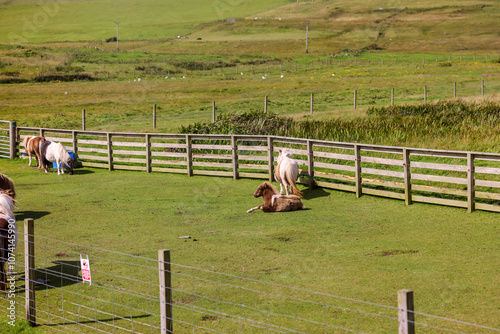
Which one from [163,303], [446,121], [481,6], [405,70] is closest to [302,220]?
[163,303]

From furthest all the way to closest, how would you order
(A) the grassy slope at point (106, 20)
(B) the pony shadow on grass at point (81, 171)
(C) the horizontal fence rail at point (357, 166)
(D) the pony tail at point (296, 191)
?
(A) the grassy slope at point (106, 20) < (B) the pony shadow on grass at point (81, 171) < (D) the pony tail at point (296, 191) < (C) the horizontal fence rail at point (357, 166)

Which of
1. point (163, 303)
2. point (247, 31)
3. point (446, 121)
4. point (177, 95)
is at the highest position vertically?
point (247, 31)

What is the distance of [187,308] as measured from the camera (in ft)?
28.2

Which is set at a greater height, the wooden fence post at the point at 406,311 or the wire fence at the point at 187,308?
A: the wooden fence post at the point at 406,311

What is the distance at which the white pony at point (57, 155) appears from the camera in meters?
20.9

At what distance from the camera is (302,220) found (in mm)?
13977

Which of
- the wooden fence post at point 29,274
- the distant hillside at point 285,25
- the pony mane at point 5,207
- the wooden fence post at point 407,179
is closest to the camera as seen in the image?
the wooden fence post at point 29,274

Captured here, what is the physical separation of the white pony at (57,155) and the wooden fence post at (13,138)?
182 inches

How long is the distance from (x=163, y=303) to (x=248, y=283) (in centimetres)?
339

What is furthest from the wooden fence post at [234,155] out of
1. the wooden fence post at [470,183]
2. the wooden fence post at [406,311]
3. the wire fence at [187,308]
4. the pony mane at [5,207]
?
the wooden fence post at [406,311]

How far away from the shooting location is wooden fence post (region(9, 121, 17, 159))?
995 inches

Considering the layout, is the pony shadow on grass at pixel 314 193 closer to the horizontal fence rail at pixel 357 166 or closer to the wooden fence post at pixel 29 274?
the horizontal fence rail at pixel 357 166

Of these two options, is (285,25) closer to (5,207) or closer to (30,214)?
(30,214)

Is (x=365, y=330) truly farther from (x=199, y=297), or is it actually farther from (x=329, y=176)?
(x=329, y=176)
